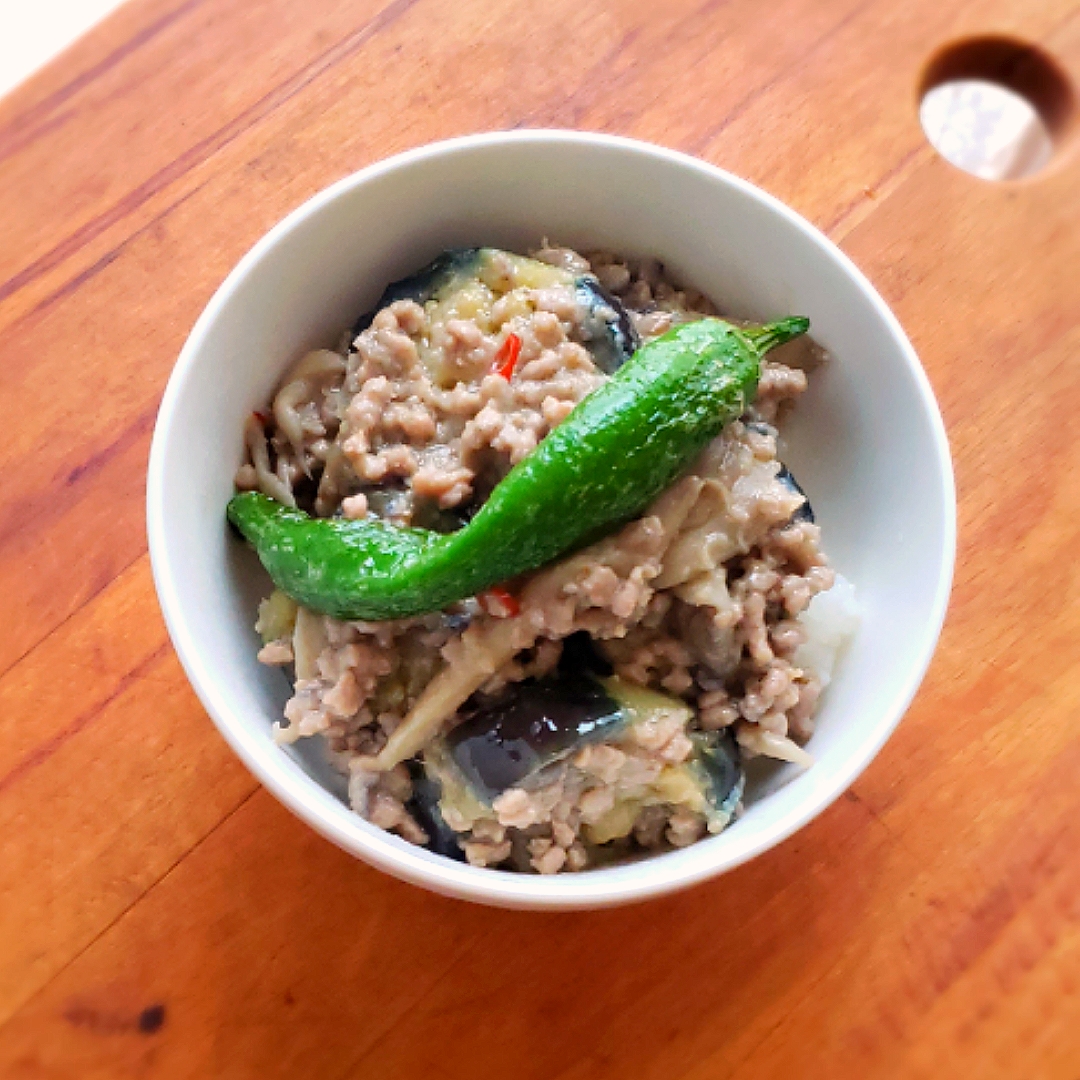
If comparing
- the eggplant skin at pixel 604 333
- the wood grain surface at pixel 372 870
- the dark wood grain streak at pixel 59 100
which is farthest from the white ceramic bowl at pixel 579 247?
the dark wood grain streak at pixel 59 100

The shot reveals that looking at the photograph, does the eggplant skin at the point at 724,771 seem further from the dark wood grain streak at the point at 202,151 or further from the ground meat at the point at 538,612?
the dark wood grain streak at the point at 202,151

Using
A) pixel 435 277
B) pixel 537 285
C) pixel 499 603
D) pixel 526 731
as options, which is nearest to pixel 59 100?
pixel 435 277

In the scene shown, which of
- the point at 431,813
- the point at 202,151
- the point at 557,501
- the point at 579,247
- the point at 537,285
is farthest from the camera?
the point at 202,151

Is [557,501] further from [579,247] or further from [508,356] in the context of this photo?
[579,247]

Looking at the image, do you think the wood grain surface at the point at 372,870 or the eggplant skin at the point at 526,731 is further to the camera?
the wood grain surface at the point at 372,870

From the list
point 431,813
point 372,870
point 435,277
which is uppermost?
point 435,277

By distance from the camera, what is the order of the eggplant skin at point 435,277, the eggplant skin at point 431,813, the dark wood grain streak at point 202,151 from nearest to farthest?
the eggplant skin at point 431,813 → the eggplant skin at point 435,277 → the dark wood grain streak at point 202,151

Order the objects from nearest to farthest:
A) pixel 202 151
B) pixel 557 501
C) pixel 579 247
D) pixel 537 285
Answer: pixel 557 501 → pixel 537 285 → pixel 579 247 → pixel 202 151

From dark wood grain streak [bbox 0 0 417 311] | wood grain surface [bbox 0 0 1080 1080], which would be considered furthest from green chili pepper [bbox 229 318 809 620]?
dark wood grain streak [bbox 0 0 417 311]
